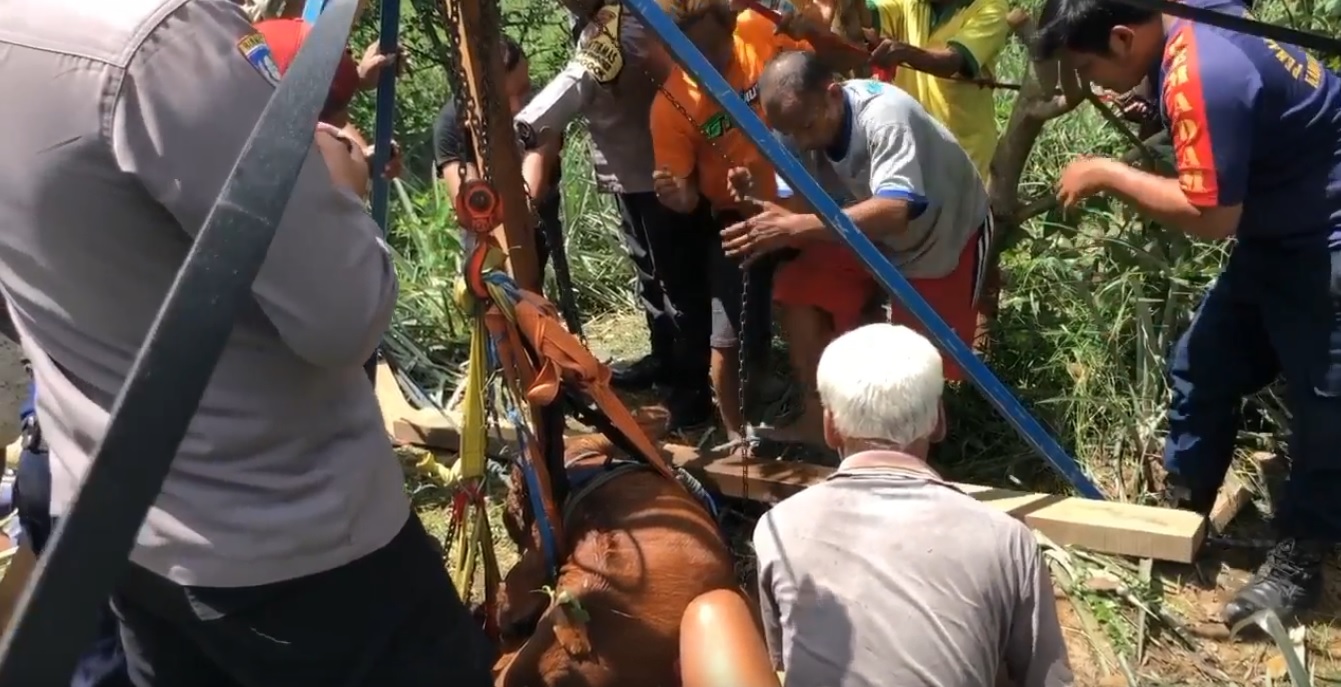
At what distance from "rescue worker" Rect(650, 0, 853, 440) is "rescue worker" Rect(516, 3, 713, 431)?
0.43 feet

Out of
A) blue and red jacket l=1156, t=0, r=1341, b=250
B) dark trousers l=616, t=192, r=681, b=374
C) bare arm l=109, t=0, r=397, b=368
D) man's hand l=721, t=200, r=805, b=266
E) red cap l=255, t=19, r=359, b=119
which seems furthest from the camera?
dark trousers l=616, t=192, r=681, b=374

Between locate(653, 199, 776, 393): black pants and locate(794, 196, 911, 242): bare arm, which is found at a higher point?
locate(794, 196, 911, 242): bare arm

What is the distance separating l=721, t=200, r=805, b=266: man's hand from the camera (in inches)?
127

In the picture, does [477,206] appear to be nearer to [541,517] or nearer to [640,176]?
Result: [541,517]

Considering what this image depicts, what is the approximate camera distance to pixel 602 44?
11.9ft

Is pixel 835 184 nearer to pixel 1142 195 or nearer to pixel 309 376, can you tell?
pixel 1142 195

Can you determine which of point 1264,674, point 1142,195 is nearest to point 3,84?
point 1142,195

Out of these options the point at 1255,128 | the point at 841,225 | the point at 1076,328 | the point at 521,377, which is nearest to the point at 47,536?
the point at 521,377

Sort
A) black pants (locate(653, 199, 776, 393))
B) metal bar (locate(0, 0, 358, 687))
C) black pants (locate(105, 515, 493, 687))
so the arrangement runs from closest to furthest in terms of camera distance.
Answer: metal bar (locate(0, 0, 358, 687)) → black pants (locate(105, 515, 493, 687)) → black pants (locate(653, 199, 776, 393))

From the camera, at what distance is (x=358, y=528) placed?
158 centimetres

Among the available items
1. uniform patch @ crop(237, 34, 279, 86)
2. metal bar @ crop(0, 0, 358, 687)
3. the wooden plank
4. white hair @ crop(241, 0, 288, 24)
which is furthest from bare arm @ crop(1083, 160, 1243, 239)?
white hair @ crop(241, 0, 288, 24)

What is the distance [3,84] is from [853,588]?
1.37 meters

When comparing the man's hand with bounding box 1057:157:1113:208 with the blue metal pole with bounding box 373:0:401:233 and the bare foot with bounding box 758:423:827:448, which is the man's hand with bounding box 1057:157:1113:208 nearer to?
the bare foot with bounding box 758:423:827:448

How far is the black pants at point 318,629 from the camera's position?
1524 millimetres
